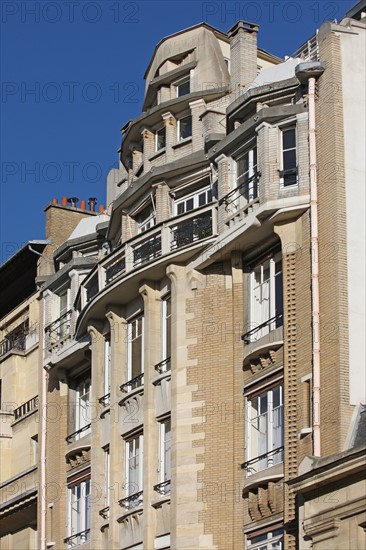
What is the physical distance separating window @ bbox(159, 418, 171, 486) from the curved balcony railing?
4.28 metres

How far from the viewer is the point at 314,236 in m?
34.3

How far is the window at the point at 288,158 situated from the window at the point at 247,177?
950 mm

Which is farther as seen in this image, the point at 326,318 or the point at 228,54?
the point at 228,54

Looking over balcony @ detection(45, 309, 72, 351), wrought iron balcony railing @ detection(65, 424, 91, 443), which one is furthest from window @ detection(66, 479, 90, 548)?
balcony @ detection(45, 309, 72, 351)

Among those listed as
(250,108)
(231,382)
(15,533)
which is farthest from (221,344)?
(15,533)

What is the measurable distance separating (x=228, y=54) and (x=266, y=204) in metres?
9.05

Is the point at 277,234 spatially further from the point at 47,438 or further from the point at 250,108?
the point at 47,438

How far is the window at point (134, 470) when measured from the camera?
129 ft

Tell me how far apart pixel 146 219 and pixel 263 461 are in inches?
376

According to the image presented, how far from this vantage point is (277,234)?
3550cm

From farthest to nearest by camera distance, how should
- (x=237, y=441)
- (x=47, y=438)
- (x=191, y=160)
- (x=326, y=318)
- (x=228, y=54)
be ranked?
1. (x=47, y=438)
2. (x=228, y=54)
3. (x=191, y=160)
4. (x=237, y=441)
5. (x=326, y=318)

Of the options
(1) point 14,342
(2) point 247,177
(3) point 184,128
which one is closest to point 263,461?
(2) point 247,177

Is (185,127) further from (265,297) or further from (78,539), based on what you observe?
(78,539)

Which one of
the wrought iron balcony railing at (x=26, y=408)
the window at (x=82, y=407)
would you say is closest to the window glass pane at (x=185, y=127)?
the window at (x=82, y=407)
